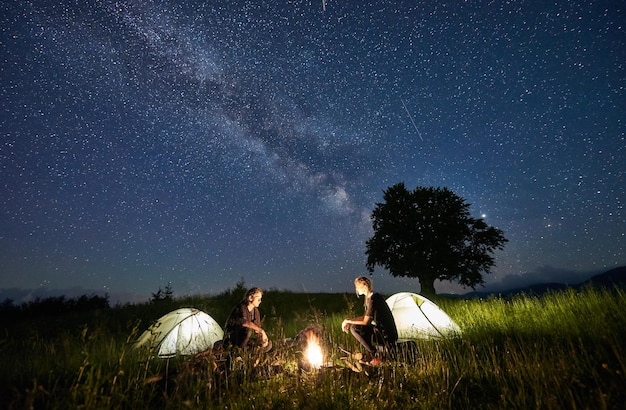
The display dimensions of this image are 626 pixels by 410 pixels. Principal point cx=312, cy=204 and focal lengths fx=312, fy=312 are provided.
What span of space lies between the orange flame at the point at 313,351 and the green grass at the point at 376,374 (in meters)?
0.24

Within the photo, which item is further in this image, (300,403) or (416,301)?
(416,301)

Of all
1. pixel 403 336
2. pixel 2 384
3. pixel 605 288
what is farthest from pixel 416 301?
pixel 2 384

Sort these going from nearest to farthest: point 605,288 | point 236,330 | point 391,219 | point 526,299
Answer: point 236,330, point 605,288, point 526,299, point 391,219

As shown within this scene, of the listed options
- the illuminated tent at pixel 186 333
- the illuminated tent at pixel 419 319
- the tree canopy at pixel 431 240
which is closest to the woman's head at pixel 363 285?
the illuminated tent at pixel 419 319

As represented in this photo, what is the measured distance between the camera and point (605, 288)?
7.70 m

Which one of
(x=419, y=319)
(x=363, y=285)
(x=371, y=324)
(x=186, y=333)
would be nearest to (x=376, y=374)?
(x=371, y=324)

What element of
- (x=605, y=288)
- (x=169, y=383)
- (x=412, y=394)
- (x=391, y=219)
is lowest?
(x=412, y=394)

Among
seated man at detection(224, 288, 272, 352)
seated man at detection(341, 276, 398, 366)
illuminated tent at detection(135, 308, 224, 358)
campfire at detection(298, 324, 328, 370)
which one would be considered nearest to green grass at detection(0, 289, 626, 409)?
campfire at detection(298, 324, 328, 370)

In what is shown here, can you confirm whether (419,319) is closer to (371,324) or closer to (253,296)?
(371,324)

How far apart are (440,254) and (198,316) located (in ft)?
70.5

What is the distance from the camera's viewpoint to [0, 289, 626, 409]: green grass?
356cm

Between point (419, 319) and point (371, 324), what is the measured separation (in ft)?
12.3

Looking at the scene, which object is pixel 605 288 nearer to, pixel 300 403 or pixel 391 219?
pixel 300 403

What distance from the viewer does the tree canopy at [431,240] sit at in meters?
26.2
